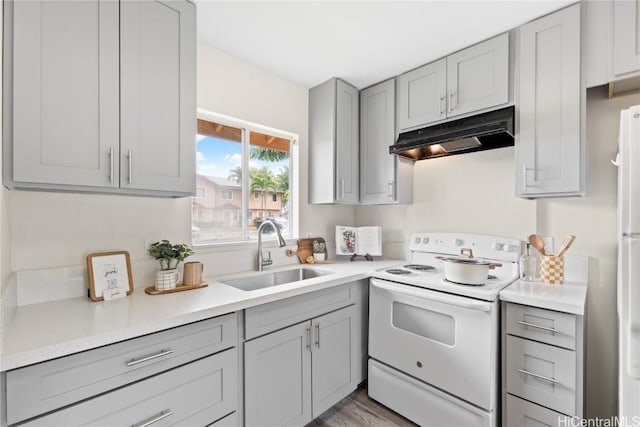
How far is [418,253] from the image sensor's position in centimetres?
244

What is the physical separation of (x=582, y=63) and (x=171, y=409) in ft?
8.59

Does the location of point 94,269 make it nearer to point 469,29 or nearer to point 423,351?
point 423,351

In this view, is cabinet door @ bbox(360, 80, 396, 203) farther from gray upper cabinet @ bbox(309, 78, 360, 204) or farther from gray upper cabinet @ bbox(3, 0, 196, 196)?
gray upper cabinet @ bbox(3, 0, 196, 196)

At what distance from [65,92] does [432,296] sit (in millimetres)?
2041

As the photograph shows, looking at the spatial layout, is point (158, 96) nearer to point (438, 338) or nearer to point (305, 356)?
point (305, 356)

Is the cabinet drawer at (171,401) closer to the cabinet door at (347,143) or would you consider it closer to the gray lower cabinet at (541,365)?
the gray lower cabinet at (541,365)

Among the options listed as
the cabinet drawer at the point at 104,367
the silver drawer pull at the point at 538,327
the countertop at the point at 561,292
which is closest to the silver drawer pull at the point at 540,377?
the silver drawer pull at the point at 538,327

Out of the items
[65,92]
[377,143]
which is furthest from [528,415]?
[65,92]

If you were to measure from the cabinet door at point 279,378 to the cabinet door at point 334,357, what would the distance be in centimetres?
6

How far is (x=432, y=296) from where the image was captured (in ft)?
5.52

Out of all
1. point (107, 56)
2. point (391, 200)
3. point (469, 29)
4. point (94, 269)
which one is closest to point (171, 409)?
point (94, 269)

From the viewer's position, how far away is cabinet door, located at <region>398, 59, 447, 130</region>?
206cm
